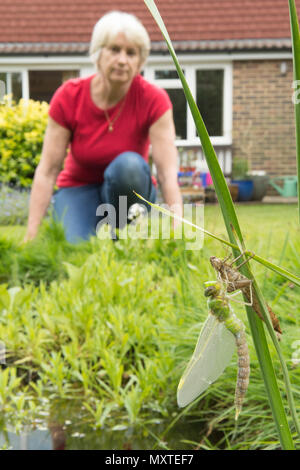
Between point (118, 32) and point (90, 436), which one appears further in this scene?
point (118, 32)

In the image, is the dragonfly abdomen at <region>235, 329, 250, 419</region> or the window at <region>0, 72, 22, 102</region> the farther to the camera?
the window at <region>0, 72, 22, 102</region>

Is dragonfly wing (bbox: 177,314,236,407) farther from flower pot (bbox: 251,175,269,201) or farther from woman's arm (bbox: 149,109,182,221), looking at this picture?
flower pot (bbox: 251,175,269,201)

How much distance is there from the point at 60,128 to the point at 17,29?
8.17 m

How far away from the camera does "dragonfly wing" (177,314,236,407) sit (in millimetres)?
444

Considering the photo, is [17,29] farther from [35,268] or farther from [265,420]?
[265,420]

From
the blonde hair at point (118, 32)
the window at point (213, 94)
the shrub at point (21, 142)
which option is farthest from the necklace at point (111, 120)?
the window at point (213, 94)

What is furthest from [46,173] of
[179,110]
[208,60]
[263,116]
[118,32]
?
[179,110]

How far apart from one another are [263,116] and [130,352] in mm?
9133

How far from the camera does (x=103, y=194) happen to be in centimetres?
367

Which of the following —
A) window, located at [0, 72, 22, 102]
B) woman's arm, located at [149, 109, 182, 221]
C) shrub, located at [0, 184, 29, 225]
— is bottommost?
shrub, located at [0, 184, 29, 225]

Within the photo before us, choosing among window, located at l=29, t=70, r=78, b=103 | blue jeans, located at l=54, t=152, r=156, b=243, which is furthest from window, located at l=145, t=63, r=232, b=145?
blue jeans, located at l=54, t=152, r=156, b=243

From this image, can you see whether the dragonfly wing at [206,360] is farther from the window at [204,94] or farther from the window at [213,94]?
the window at [213,94]

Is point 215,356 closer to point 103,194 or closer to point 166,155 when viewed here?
point 166,155

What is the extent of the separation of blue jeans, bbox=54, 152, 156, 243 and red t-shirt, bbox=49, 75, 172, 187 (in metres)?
0.14
